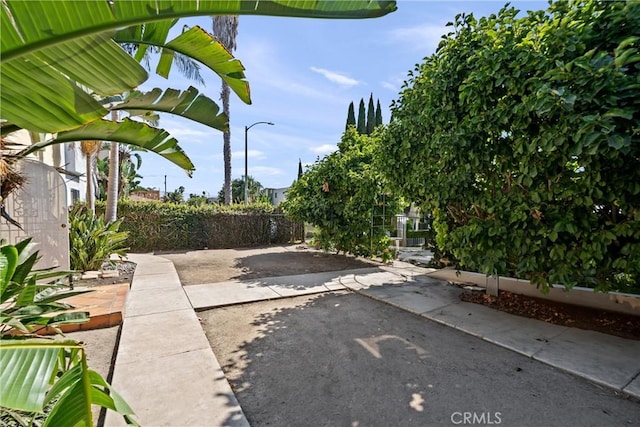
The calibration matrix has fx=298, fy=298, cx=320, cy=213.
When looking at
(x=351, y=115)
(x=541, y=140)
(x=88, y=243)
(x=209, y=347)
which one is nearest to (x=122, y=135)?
(x=209, y=347)

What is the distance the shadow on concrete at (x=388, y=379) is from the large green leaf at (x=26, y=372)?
1692mm

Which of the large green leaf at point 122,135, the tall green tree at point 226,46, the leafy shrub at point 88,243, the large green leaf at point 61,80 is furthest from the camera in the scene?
the tall green tree at point 226,46

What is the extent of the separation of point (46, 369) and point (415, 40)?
605 centimetres

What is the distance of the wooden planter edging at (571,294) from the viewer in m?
4.49

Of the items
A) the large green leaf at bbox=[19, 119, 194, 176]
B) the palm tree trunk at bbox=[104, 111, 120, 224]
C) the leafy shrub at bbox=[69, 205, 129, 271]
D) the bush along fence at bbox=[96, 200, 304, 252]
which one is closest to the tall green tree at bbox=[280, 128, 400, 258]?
the bush along fence at bbox=[96, 200, 304, 252]

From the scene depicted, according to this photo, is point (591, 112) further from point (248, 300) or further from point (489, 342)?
point (248, 300)

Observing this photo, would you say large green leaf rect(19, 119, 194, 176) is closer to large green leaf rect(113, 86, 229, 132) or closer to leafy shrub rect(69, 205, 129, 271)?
large green leaf rect(113, 86, 229, 132)

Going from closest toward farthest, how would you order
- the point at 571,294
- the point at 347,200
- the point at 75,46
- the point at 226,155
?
the point at 75,46 → the point at 571,294 → the point at 347,200 → the point at 226,155

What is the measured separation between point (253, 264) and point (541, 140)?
7.39 m

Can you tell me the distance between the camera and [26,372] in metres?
1.03

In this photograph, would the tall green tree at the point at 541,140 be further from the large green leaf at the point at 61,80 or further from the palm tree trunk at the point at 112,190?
the palm tree trunk at the point at 112,190

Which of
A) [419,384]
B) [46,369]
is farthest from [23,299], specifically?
[419,384]

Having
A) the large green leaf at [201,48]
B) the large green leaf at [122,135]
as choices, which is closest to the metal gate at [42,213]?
the large green leaf at [122,135]

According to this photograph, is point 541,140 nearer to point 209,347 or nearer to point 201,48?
point 201,48
